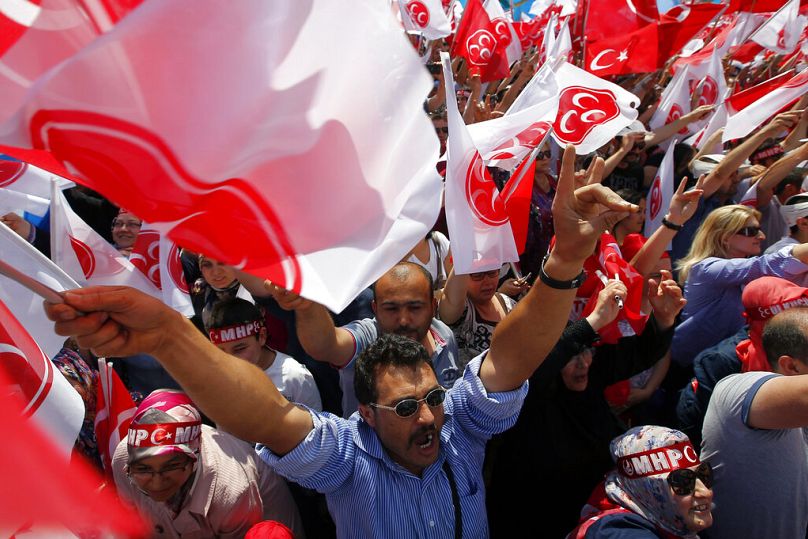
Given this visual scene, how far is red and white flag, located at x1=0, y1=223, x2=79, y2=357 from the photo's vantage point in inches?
60.9

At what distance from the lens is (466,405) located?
86.3 inches

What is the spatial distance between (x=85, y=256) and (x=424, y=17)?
4.37 metres

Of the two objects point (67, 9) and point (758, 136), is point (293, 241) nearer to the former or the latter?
point (67, 9)

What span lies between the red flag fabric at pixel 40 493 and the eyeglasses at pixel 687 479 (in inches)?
70.1

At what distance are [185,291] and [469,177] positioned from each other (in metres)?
1.45

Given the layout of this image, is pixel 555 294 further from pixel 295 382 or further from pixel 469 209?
pixel 295 382

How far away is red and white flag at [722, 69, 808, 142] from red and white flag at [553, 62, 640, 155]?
56.7 inches

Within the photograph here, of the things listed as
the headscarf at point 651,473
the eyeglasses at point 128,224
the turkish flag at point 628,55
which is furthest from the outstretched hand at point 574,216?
the turkish flag at point 628,55

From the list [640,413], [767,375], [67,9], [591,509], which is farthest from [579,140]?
[67,9]

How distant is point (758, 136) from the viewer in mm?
4527

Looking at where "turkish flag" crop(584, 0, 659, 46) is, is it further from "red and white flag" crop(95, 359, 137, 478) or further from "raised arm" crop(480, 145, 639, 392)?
"red and white flag" crop(95, 359, 137, 478)

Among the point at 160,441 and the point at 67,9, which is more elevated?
the point at 67,9

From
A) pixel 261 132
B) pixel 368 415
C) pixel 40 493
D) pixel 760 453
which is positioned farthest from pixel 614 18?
pixel 40 493

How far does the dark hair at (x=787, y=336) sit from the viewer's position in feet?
7.68
